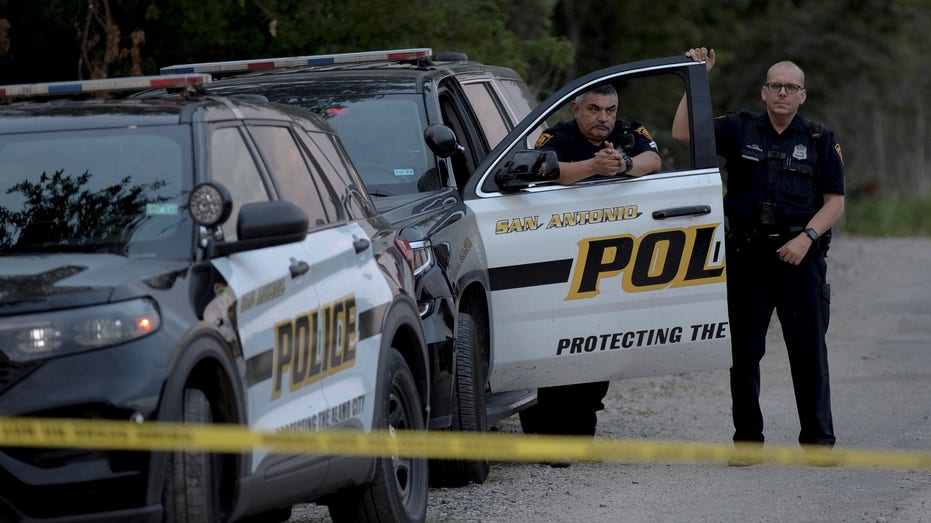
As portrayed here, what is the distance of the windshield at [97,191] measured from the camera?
18.4 ft

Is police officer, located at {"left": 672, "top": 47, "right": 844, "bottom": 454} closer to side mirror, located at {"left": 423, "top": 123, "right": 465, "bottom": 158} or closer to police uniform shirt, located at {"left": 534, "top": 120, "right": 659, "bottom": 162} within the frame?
police uniform shirt, located at {"left": 534, "top": 120, "right": 659, "bottom": 162}

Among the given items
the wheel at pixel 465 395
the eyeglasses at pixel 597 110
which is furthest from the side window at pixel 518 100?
the wheel at pixel 465 395

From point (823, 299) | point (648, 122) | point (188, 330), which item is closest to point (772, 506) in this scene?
point (823, 299)

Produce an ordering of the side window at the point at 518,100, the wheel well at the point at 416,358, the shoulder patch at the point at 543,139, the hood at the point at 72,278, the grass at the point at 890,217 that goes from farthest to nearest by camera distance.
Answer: the grass at the point at 890,217
the side window at the point at 518,100
the shoulder patch at the point at 543,139
the wheel well at the point at 416,358
the hood at the point at 72,278

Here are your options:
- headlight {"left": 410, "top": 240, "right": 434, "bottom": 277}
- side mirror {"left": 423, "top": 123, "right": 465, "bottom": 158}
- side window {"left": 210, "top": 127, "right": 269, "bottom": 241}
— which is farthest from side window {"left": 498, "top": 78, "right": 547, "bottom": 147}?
side window {"left": 210, "top": 127, "right": 269, "bottom": 241}

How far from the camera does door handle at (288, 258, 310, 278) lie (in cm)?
585

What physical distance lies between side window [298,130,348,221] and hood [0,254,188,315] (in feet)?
4.45

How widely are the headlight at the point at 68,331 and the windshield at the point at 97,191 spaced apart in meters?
0.58

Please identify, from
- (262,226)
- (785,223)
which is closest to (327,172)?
(262,226)

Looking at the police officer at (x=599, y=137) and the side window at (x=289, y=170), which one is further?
the police officer at (x=599, y=137)

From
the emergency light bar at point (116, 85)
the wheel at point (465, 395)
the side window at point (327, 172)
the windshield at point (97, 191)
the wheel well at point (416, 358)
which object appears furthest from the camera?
the wheel at point (465, 395)

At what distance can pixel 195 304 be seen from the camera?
5.20 meters

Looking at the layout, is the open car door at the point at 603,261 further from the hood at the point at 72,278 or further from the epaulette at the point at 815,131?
the hood at the point at 72,278

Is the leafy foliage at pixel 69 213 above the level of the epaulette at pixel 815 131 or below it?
above
